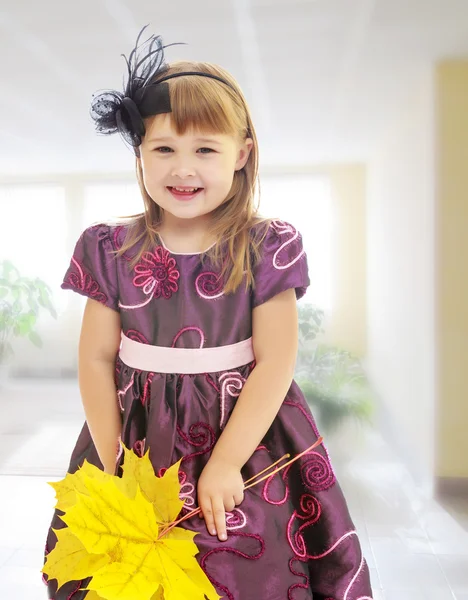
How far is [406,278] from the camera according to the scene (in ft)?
5.52

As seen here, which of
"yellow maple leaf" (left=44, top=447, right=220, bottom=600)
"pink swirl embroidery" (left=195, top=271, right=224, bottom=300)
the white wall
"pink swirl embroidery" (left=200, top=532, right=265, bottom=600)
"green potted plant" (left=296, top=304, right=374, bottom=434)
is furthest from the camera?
"green potted plant" (left=296, top=304, right=374, bottom=434)

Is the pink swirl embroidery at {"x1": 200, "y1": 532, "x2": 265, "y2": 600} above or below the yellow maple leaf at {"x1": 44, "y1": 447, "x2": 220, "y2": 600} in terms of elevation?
below

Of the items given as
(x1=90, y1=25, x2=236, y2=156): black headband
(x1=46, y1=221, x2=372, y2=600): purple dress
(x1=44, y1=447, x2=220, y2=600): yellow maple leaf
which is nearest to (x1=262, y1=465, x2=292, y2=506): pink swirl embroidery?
(x1=46, y1=221, x2=372, y2=600): purple dress

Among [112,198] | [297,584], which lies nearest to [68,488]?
[297,584]

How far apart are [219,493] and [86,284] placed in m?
0.33

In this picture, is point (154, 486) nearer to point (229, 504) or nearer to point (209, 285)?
point (229, 504)

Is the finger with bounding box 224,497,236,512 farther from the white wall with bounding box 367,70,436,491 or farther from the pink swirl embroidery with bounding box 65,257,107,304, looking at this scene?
the white wall with bounding box 367,70,436,491

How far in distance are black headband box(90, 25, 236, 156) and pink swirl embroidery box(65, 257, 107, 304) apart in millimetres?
178

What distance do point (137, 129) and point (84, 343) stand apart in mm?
294

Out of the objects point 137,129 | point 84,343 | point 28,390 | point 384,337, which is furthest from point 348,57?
point 28,390

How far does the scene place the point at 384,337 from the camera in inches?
68.4

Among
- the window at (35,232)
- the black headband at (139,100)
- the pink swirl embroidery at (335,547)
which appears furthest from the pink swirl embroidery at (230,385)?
the window at (35,232)

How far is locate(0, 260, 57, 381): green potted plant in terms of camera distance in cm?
184

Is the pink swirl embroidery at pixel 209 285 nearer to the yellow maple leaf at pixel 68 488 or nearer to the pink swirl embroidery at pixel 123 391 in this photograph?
the pink swirl embroidery at pixel 123 391
